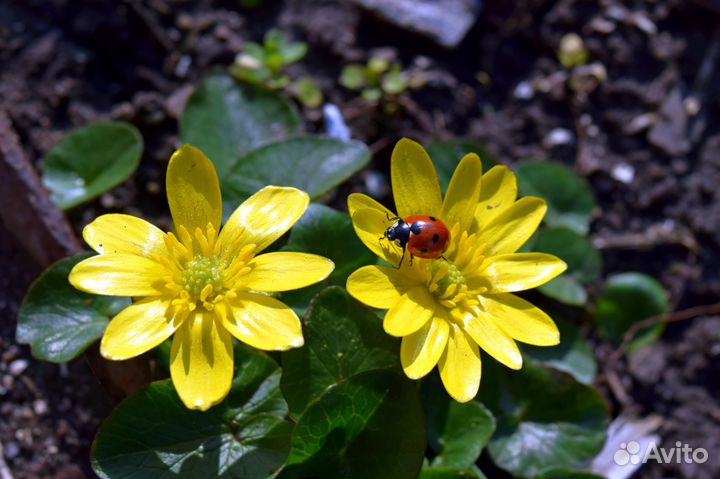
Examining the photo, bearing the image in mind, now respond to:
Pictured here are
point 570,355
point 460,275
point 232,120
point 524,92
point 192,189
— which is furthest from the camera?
point 524,92

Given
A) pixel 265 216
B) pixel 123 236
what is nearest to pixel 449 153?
pixel 265 216

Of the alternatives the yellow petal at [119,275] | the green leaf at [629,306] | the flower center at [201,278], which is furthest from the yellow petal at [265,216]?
the green leaf at [629,306]

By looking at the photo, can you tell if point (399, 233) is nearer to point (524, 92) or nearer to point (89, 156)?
point (89, 156)

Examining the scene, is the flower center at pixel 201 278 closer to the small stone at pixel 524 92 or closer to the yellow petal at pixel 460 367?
the yellow petal at pixel 460 367

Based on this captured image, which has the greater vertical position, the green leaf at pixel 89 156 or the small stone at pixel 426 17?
the small stone at pixel 426 17

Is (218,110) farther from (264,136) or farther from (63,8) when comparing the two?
(63,8)
